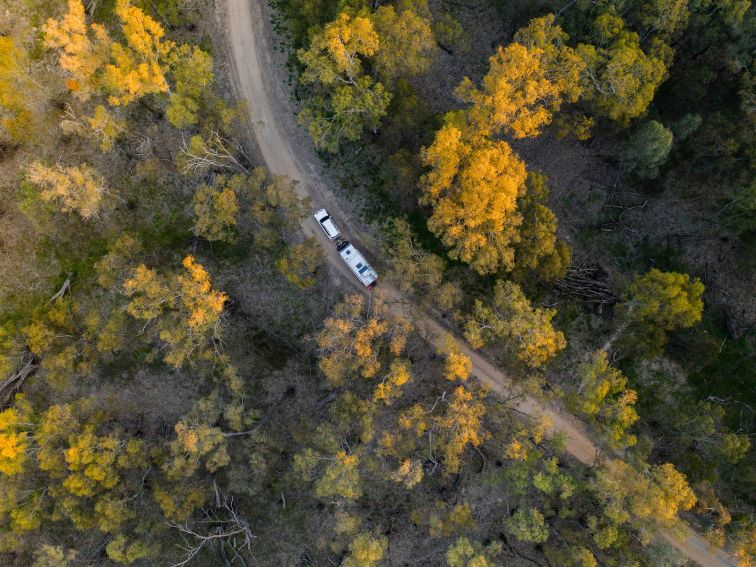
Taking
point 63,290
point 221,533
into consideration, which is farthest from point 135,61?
point 221,533

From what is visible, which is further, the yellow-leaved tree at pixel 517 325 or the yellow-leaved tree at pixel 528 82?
the yellow-leaved tree at pixel 517 325

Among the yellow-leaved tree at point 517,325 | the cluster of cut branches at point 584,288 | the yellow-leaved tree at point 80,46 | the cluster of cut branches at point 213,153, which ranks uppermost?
the yellow-leaved tree at point 80,46

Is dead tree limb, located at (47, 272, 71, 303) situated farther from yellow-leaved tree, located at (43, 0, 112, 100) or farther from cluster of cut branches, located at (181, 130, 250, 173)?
yellow-leaved tree, located at (43, 0, 112, 100)

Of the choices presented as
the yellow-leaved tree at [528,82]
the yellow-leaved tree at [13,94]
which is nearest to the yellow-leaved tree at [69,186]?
the yellow-leaved tree at [13,94]

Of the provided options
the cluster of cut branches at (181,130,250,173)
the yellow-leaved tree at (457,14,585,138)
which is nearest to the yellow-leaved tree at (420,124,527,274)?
the yellow-leaved tree at (457,14,585,138)

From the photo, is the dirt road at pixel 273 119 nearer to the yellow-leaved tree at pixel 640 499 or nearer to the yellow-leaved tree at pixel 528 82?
the yellow-leaved tree at pixel 640 499

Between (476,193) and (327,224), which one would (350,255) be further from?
(476,193)
